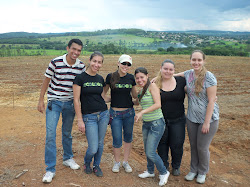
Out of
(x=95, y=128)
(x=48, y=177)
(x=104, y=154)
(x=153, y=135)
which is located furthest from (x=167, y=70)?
(x=48, y=177)

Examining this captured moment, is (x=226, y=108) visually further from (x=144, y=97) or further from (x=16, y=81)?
(x=16, y=81)

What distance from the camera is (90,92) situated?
11.2 ft

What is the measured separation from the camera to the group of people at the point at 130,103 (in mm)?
3400

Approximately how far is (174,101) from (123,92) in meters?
0.77

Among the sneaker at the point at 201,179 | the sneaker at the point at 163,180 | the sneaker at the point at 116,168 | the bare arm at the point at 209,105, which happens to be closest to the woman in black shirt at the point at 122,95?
the sneaker at the point at 116,168

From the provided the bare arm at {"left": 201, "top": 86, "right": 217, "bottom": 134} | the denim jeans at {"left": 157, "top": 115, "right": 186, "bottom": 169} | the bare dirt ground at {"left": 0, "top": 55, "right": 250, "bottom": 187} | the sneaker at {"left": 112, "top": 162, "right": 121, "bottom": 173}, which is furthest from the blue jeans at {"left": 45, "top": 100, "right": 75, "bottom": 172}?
the bare arm at {"left": 201, "top": 86, "right": 217, "bottom": 134}

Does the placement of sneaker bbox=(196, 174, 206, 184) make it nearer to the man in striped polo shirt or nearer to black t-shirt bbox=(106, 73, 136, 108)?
black t-shirt bbox=(106, 73, 136, 108)

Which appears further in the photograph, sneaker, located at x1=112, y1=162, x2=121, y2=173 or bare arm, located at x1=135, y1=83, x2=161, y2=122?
sneaker, located at x1=112, y1=162, x2=121, y2=173

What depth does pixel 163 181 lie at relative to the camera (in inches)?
143

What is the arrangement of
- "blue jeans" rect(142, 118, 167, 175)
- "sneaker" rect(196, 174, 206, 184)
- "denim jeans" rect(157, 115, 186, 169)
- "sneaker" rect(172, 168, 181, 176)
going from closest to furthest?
"blue jeans" rect(142, 118, 167, 175) → "denim jeans" rect(157, 115, 186, 169) → "sneaker" rect(196, 174, 206, 184) → "sneaker" rect(172, 168, 181, 176)

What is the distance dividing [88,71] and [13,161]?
237 cm

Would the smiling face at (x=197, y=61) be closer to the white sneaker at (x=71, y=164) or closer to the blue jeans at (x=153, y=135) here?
the blue jeans at (x=153, y=135)

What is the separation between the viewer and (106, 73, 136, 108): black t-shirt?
3.55 meters

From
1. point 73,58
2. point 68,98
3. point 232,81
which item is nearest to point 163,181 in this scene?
point 68,98
